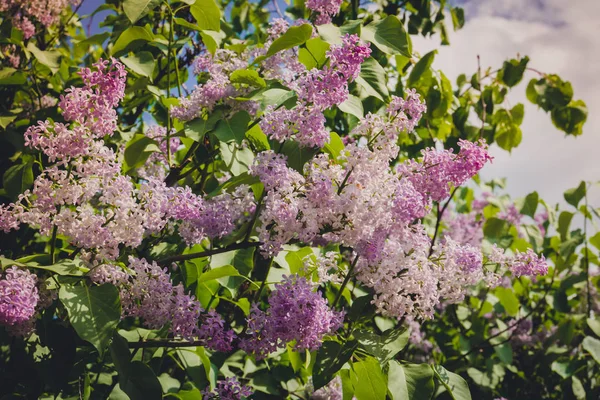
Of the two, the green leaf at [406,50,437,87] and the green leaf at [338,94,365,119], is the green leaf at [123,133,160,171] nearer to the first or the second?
the green leaf at [338,94,365,119]

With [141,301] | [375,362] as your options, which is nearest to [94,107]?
[141,301]

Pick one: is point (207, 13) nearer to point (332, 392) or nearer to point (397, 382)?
point (397, 382)

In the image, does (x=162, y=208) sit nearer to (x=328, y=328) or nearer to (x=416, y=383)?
(x=328, y=328)

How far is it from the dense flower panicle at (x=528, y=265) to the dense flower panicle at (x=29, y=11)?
2468 mm

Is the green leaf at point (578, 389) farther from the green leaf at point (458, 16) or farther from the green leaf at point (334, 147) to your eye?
A: the green leaf at point (334, 147)

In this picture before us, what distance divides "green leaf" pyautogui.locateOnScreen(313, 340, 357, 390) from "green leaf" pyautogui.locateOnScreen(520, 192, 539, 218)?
69.1 inches

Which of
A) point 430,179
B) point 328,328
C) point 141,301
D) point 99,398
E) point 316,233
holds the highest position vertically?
point 430,179

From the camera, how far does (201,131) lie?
131cm

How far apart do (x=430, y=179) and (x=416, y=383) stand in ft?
1.83

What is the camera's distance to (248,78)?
1.32m

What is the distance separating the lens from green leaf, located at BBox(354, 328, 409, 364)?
130 centimetres

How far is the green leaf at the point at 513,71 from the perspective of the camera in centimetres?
253

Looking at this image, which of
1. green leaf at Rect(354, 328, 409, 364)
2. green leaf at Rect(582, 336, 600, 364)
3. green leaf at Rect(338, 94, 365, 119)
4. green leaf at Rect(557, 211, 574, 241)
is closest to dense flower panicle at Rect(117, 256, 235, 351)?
green leaf at Rect(354, 328, 409, 364)

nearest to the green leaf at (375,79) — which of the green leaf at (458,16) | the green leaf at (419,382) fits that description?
the green leaf at (419,382)
